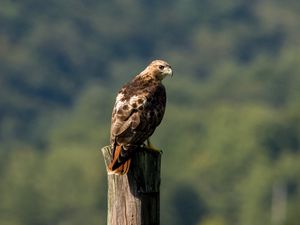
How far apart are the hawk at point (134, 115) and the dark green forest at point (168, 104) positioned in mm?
43393

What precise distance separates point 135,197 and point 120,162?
0.39 metres

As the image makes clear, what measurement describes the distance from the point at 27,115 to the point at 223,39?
46.2 meters

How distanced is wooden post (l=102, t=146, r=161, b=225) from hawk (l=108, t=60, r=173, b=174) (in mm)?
199

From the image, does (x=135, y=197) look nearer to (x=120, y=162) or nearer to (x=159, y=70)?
(x=120, y=162)

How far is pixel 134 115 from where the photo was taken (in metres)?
11.4

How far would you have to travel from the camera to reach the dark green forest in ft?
291

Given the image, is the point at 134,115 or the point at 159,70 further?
the point at 159,70

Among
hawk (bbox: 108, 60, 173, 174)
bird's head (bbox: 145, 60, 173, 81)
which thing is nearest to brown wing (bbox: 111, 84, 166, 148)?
hawk (bbox: 108, 60, 173, 174)

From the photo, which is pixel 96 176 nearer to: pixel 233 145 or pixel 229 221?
pixel 229 221

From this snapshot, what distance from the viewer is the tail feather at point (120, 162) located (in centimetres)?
992

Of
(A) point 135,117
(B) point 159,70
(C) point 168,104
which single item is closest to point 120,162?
(A) point 135,117

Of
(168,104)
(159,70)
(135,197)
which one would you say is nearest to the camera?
(135,197)

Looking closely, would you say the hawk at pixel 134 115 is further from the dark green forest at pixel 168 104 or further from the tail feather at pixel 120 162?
the dark green forest at pixel 168 104

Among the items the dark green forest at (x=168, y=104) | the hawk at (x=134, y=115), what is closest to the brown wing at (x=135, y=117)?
the hawk at (x=134, y=115)
